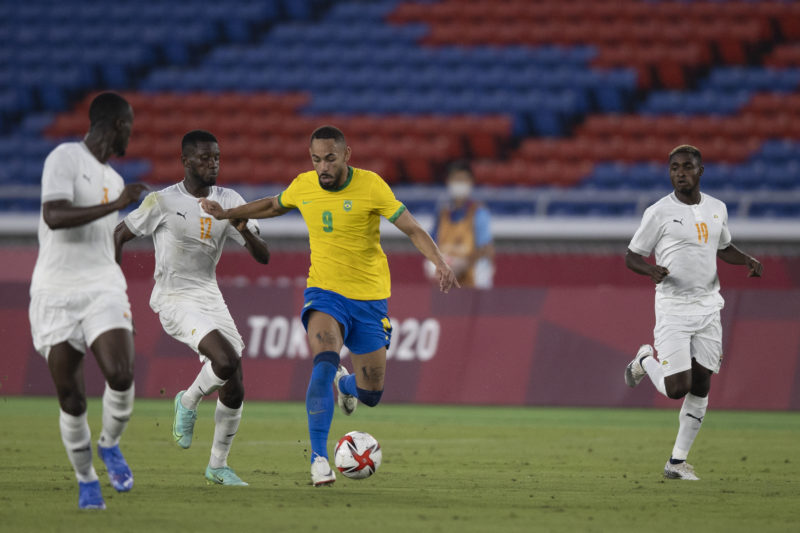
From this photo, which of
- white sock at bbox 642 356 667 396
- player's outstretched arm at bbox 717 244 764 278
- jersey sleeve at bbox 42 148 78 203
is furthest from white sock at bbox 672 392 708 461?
jersey sleeve at bbox 42 148 78 203

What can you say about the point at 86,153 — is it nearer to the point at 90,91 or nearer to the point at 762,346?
the point at 762,346

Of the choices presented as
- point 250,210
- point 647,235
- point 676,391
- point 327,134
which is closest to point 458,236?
point 647,235

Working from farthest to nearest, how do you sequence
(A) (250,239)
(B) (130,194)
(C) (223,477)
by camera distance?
1. (A) (250,239)
2. (C) (223,477)
3. (B) (130,194)

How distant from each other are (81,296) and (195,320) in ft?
6.13

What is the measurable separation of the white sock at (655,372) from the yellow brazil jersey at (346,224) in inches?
96.5

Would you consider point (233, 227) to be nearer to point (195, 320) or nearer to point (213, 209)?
point (213, 209)

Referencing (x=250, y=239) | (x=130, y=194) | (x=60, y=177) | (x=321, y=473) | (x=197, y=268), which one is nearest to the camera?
(x=130, y=194)

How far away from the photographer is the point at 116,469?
748 cm

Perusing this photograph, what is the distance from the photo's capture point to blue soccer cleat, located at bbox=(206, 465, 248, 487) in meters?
8.66

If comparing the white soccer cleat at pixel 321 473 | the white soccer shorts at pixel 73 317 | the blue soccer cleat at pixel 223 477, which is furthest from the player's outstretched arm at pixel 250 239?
the white soccer shorts at pixel 73 317

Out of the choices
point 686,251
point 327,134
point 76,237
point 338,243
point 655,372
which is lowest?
point 655,372

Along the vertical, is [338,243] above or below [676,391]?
above

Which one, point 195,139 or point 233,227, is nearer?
point 195,139

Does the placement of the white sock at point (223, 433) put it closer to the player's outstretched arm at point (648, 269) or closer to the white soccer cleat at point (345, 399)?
the white soccer cleat at point (345, 399)
